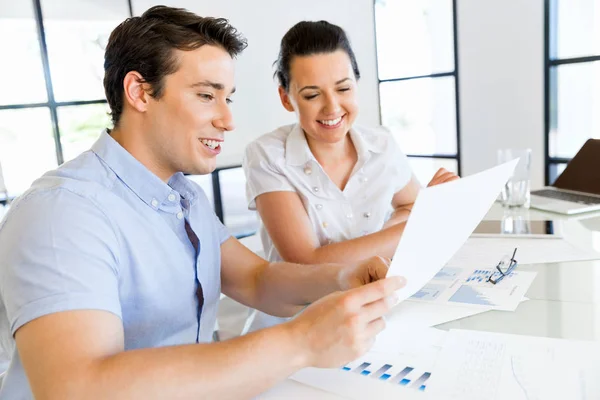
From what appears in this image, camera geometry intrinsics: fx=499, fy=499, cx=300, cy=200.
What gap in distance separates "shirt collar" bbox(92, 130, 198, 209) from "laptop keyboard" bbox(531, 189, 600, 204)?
5.18 ft

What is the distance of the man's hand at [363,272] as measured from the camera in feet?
3.30

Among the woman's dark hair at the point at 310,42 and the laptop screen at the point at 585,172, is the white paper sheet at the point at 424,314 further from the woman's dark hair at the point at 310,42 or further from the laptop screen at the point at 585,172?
the laptop screen at the point at 585,172

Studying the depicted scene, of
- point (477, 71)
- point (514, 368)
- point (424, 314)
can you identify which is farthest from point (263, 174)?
point (477, 71)

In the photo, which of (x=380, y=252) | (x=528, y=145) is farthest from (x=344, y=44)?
(x=528, y=145)

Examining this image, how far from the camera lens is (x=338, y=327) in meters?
0.70

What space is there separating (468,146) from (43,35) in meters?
3.23

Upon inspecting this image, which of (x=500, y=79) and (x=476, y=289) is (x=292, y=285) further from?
(x=500, y=79)

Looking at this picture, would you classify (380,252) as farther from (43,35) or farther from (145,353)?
(43,35)

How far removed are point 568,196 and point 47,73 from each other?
3.18 meters

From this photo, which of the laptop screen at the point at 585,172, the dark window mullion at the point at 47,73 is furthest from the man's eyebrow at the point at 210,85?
the dark window mullion at the point at 47,73

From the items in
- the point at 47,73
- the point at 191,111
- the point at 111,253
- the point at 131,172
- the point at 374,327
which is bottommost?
the point at 374,327

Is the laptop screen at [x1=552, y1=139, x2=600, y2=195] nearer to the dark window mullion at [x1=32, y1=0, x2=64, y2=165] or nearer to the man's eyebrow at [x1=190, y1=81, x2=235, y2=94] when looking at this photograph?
the man's eyebrow at [x1=190, y1=81, x2=235, y2=94]

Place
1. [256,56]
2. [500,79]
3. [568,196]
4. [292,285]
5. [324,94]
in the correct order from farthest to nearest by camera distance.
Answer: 1. [256,56]
2. [500,79]
3. [568,196]
4. [324,94]
5. [292,285]

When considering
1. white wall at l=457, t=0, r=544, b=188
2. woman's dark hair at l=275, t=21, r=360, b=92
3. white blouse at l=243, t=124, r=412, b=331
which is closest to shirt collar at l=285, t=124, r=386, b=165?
white blouse at l=243, t=124, r=412, b=331
